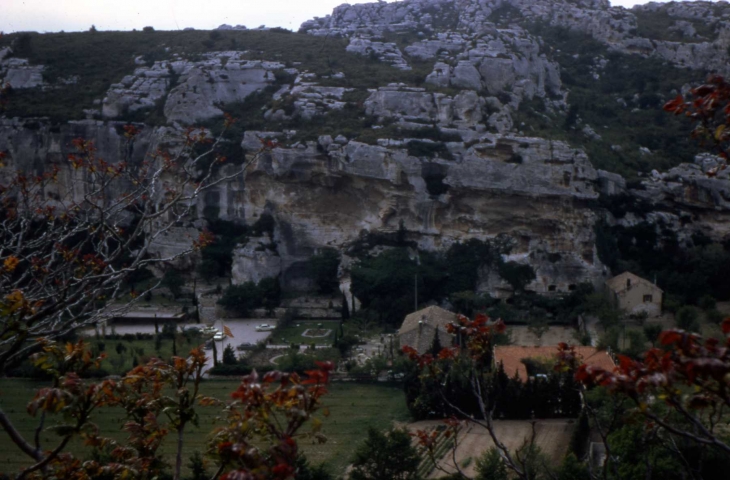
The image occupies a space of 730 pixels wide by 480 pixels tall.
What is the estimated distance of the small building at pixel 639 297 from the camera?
22125 millimetres

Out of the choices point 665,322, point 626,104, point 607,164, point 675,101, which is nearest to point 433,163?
point 607,164

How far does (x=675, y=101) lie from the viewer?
11.2ft

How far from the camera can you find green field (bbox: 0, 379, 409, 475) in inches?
524

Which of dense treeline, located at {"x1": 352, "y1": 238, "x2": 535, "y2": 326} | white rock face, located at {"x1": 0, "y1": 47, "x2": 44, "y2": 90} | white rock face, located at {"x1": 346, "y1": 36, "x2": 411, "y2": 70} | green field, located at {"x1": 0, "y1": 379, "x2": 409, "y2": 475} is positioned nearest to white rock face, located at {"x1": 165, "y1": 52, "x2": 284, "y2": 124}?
white rock face, located at {"x1": 346, "y1": 36, "x2": 411, "y2": 70}

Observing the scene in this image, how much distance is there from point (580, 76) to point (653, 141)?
6.90m

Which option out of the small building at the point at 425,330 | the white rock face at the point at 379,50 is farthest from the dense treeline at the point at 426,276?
the white rock face at the point at 379,50

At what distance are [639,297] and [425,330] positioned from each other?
7.18 meters

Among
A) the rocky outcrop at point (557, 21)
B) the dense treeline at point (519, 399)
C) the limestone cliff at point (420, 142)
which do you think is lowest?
the dense treeline at point (519, 399)

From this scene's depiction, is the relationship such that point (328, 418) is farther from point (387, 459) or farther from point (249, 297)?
point (249, 297)

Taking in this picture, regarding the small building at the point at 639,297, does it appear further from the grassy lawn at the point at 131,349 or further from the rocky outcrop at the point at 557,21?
the rocky outcrop at the point at 557,21

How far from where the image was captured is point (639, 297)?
22.2 m

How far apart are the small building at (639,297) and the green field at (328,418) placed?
8.47 metres

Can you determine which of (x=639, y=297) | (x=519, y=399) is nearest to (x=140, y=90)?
(x=639, y=297)

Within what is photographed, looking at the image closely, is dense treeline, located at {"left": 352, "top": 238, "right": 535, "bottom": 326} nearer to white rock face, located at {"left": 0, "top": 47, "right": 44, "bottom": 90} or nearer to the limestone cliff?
the limestone cliff
